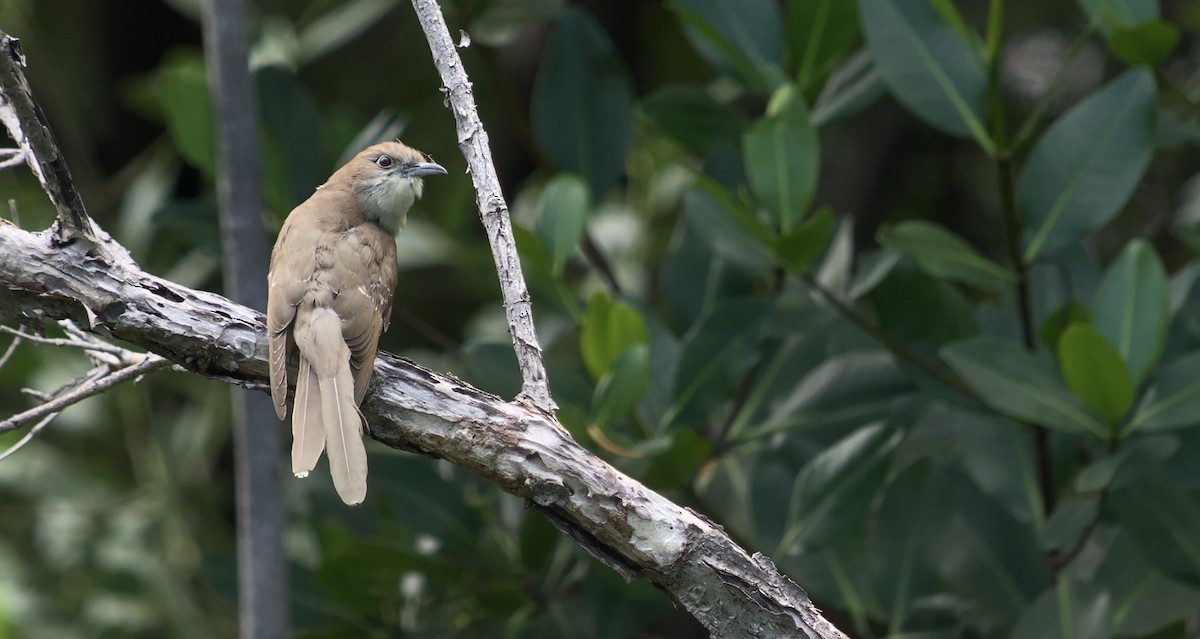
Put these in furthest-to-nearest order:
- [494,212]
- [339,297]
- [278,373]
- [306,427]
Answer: [339,297]
[306,427]
[278,373]
[494,212]

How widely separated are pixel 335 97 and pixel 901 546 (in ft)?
12.9

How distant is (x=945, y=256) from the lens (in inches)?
127

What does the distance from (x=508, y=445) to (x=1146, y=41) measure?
2260 millimetres

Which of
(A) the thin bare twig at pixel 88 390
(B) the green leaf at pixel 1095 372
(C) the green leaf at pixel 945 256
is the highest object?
(A) the thin bare twig at pixel 88 390

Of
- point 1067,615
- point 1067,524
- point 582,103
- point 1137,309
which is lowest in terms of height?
point 1067,615

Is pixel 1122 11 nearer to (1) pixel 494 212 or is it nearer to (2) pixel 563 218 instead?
(2) pixel 563 218

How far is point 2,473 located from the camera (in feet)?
17.5

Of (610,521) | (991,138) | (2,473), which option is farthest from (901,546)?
(2,473)

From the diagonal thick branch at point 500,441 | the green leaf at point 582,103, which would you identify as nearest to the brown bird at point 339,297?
the diagonal thick branch at point 500,441

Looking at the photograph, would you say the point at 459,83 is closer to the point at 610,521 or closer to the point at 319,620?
the point at 610,521

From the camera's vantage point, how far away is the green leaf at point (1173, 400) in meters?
2.95

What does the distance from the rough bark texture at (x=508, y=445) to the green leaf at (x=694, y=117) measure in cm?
170

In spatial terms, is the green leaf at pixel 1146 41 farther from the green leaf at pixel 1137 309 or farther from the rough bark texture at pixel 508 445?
the rough bark texture at pixel 508 445

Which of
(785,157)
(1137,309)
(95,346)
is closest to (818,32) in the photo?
(785,157)
